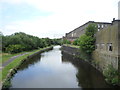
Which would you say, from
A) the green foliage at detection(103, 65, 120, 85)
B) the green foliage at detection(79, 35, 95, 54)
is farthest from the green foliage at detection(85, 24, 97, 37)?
the green foliage at detection(103, 65, 120, 85)

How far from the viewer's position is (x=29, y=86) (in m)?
9.49

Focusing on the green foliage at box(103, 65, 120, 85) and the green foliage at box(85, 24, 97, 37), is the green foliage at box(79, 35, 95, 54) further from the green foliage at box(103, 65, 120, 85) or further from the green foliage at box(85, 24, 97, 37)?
the green foliage at box(103, 65, 120, 85)

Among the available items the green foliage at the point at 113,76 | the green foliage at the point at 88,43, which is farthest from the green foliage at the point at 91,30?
the green foliage at the point at 113,76

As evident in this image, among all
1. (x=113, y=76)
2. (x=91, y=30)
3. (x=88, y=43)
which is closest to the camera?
(x=113, y=76)

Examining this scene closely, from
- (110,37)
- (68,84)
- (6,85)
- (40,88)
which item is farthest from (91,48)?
(6,85)

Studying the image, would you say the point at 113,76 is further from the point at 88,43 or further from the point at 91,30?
the point at 91,30

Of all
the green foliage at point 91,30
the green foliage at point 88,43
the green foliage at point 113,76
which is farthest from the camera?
the green foliage at point 91,30

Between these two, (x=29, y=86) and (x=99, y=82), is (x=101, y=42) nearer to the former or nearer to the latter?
(x=99, y=82)

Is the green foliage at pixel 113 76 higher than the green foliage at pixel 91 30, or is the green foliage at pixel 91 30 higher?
the green foliage at pixel 91 30

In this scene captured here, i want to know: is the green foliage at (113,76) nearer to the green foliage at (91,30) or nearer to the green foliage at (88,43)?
the green foliage at (88,43)

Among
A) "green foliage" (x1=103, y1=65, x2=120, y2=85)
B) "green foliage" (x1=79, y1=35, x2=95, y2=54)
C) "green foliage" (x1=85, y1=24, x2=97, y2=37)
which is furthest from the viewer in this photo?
"green foliage" (x1=85, y1=24, x2=97, y2=37)

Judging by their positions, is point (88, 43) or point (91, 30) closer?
point (88, 43)

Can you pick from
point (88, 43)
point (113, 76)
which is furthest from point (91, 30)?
point (113, 76)

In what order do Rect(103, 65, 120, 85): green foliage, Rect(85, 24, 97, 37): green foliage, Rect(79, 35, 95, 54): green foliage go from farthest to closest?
Rect(85, 24, 97, 37): green foliage
Rect(79, 35, 95, 54): green foliage
Rect(103, 65, 120, 85): green foliage
